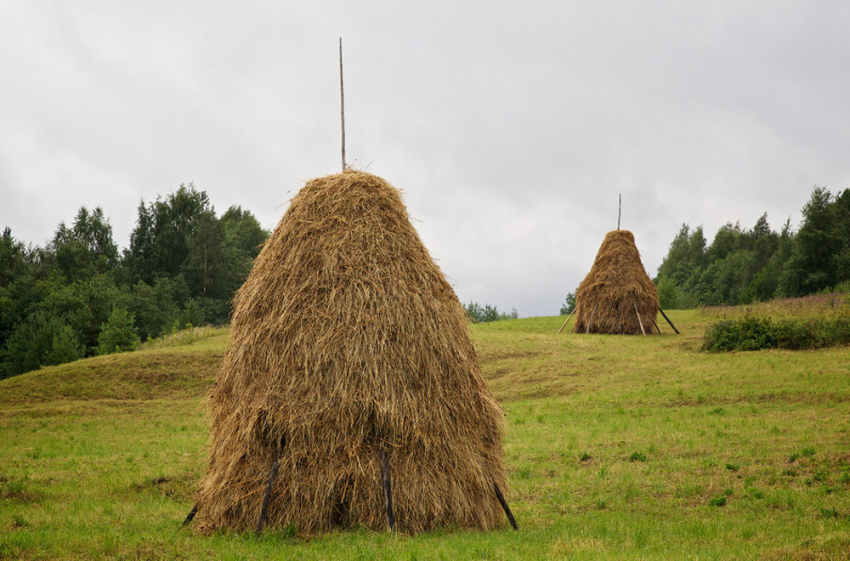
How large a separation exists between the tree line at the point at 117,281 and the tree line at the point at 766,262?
45.4 m

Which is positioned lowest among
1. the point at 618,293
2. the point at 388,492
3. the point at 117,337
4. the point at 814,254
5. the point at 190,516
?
the point at 190,516

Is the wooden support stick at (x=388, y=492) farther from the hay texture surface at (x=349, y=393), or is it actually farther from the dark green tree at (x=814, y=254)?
the dark green tree at (x=814, y=254)

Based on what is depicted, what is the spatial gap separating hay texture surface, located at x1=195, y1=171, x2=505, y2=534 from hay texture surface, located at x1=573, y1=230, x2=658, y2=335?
2659 centimetres

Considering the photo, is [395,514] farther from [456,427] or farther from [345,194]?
[345,194]

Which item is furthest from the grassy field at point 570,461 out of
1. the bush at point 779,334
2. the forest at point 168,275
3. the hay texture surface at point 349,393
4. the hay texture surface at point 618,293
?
the forest at point 168,275

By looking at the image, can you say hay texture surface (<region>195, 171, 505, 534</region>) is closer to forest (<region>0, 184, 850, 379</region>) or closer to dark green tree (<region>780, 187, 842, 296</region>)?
forest (<region>0, 184, 850, 379</region>)

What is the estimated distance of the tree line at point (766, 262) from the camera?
185ft

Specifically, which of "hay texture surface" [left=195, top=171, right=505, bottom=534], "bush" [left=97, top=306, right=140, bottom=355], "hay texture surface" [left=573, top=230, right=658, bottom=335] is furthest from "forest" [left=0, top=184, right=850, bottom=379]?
"hay texture surface" [left=195, top=171, right=505, bottom=534]

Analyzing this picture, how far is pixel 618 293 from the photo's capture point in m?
34.3

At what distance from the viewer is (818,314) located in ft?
90.2

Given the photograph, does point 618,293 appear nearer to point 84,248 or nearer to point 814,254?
point 814,254

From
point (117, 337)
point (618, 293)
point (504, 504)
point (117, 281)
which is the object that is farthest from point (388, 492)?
point (117, 281)

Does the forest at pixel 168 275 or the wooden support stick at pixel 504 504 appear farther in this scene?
the forest at pixel 168 275

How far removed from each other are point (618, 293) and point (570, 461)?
21867 mm
